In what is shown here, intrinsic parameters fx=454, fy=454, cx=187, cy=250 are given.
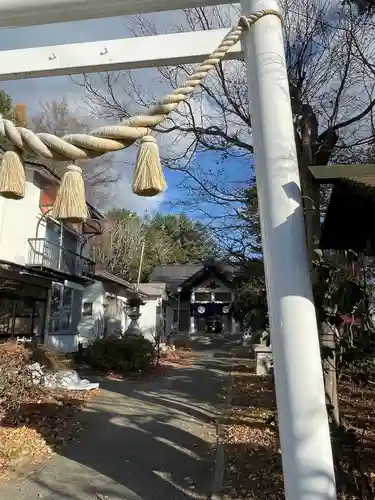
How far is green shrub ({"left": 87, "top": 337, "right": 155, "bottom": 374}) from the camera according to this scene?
49.7 ft

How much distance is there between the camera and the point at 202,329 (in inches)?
1619

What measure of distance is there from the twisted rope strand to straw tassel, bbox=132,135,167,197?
81 millimetres

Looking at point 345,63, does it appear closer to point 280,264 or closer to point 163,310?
point 280,264

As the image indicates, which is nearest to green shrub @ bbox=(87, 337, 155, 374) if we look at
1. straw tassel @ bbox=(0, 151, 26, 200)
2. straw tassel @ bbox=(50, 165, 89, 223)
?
straw tassel @ bbox=(0, 151, 26, 200)

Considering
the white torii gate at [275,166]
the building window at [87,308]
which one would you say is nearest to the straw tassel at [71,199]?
the white torii gate at [275,166]

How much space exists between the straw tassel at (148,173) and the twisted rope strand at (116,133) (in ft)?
0.27

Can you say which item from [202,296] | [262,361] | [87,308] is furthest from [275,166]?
[202,296]

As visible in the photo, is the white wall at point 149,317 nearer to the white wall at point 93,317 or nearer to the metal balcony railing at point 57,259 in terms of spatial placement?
the white wall at point 93,317

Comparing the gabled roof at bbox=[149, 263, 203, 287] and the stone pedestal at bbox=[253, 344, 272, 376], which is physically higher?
the gabled roof at bbox=[149, 263, 203, 287]

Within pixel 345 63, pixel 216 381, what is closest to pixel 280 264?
pixel 345 63

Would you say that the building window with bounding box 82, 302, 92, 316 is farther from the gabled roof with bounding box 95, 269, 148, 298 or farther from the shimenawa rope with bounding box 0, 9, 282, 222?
the shimenawa rope with bounding box 0, 9, 282, 222

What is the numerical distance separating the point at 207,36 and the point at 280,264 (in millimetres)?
1483

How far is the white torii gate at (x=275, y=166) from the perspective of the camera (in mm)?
2225

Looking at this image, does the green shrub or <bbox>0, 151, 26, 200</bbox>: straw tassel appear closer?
<bbox>0, 151, 26, 200</bbox>: straw tassel
